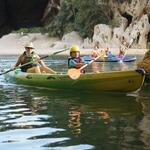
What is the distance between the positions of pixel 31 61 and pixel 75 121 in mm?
6447

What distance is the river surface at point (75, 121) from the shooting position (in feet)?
20.6

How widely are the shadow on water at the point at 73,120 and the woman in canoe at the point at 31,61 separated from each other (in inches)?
88.1

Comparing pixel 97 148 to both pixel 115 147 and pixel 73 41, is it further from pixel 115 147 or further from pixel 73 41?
pixel 73 41

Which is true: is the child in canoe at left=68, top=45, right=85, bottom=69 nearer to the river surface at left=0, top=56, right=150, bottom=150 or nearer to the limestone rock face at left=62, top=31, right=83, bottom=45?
the river surface at left=0, top=56, right=150, bottom=150

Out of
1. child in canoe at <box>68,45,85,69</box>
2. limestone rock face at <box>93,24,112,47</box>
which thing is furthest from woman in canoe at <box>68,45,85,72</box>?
limestone rock face at <box>93,24,112,47</box>

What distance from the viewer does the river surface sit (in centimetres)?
627

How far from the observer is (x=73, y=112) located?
888 cm

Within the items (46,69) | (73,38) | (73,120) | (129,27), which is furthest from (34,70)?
(73,38)

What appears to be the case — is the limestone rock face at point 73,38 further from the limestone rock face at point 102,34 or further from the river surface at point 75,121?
the river surface at point 75,121

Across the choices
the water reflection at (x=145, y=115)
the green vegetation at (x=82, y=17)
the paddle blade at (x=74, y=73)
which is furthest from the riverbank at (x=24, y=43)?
the water reflection at (x=145, y=115)

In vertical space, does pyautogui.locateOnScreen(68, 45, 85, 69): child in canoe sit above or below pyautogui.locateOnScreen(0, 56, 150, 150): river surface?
above

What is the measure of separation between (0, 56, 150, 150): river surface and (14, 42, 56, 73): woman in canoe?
2.32 meters

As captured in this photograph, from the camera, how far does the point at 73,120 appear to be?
313 inches

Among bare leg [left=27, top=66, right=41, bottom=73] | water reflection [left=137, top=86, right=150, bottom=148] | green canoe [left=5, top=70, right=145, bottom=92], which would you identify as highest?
bare leg [left=27, top=66, right=41, bottom=73]
